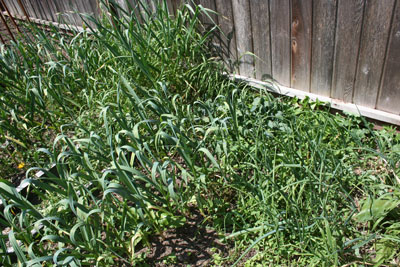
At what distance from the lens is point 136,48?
2887mm

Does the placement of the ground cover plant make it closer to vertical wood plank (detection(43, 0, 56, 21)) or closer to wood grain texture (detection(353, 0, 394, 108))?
wood grain texture (detection(353, 0, 394, 108))

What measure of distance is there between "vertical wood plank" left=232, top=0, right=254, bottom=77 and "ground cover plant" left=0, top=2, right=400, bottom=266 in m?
0.24

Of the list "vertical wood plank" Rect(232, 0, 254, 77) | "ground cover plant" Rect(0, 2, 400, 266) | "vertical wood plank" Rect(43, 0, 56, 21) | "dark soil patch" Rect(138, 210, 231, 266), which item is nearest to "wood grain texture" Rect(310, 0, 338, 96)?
"ground cover plant" Rect(0, 2, 400, 266)

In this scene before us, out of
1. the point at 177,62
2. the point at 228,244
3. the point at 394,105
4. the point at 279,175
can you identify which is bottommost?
the point at 228,244

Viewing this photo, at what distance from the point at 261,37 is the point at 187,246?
1766 mm

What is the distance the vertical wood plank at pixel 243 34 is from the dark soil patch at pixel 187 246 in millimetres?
1525

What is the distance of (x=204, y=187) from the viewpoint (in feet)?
5.92

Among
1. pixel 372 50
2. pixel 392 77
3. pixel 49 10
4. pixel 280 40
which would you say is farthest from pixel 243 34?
pixel 49 10

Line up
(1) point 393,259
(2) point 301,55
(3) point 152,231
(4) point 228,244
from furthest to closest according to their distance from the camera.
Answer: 1. (2) point 301,55
2. (3) point 152,231
3. (4) point 228,244
4. (1) point 393,259

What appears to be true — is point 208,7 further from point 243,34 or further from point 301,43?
point 301,43

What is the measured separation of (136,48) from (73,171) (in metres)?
1.41

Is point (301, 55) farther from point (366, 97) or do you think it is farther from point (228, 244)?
point (228, 244)

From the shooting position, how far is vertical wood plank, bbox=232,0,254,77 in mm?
2641

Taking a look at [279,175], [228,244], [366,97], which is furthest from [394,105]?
[228,244]
